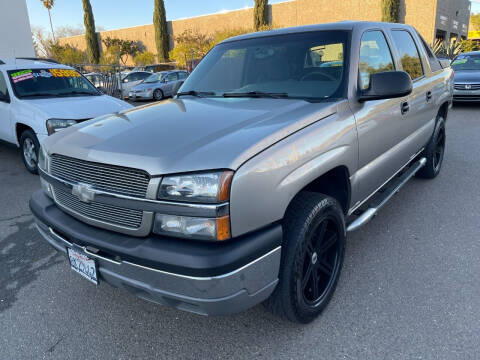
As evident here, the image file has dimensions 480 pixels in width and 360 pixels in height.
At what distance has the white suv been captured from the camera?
5.36 m

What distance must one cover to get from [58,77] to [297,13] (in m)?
35.2

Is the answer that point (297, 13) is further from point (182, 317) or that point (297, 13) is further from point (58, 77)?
point (182, 317)

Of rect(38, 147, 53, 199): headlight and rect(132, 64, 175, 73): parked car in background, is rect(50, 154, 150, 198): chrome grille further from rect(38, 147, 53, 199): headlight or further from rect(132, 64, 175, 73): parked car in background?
rect(132, 64, 175, 73): parked car in background

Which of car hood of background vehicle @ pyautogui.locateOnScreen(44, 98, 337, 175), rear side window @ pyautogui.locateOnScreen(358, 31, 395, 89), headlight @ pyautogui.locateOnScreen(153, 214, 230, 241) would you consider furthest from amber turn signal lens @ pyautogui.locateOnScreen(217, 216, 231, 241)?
rear side window @ pyautogui.locateOnScreen(358, 31, 395, 89)

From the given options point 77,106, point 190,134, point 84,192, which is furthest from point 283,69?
point 77,106

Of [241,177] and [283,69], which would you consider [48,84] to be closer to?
[283,69]

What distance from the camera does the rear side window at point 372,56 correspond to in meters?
2.88

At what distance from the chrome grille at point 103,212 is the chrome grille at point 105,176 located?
92 mm

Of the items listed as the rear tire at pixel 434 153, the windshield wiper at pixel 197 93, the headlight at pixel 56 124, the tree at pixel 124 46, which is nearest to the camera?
the windshield wiper at pixel 197 93

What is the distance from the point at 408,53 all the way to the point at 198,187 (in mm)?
3004

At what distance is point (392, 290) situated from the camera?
2.69 meters

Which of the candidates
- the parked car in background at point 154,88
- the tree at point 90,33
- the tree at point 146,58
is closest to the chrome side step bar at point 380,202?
the parked car in background at point 154,88

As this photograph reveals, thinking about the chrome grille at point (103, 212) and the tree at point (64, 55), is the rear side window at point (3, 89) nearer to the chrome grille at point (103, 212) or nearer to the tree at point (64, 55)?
the chrome grille at point (103, 212)

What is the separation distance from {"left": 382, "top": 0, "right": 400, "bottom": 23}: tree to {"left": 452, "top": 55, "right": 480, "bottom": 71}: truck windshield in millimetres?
20137
